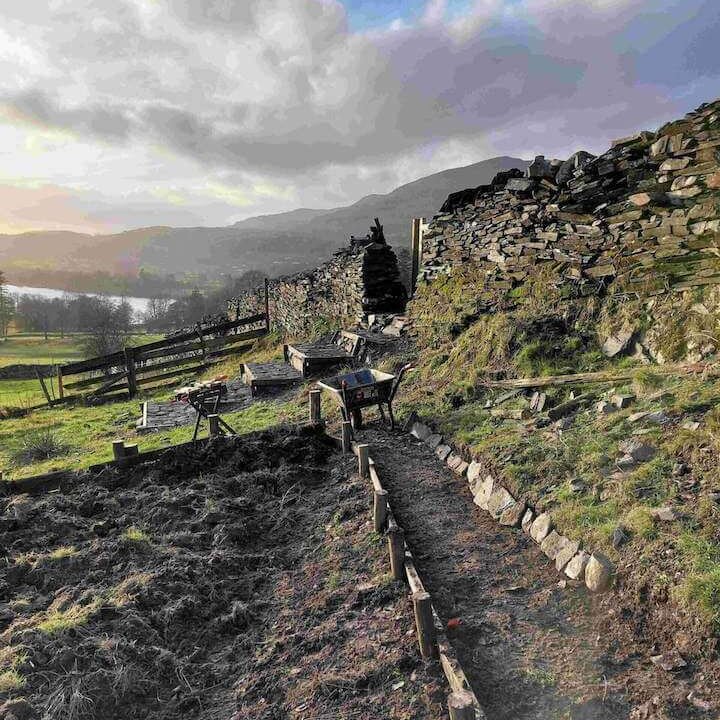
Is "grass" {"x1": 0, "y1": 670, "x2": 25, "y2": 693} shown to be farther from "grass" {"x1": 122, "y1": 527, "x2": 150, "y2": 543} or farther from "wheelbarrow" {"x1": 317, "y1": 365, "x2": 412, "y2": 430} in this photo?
"wheelbarrow" {"x1": 317, "y1": 365, "x2": 412, "y2": 430}

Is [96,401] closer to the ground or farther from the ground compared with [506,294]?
closer to the ground

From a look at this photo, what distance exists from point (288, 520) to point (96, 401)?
14835mm

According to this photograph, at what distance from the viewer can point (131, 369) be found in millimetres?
18219

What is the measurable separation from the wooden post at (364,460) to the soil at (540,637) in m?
1.40

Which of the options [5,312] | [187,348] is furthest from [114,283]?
[187,348]

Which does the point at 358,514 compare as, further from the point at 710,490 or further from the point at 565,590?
the point at 710,490

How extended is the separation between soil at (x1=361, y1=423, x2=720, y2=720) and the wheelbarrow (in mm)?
3313

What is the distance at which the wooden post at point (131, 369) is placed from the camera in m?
17.8

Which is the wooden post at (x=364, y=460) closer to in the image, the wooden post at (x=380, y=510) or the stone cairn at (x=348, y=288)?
the wooden post at (x=380, y=510)

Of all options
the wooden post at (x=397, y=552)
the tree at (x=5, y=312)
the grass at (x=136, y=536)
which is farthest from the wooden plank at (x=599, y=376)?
the tree at (x=5, y=312)

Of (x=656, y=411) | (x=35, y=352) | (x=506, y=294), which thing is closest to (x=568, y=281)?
(x=506, y=294)

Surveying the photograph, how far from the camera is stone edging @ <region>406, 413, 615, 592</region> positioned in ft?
13.4

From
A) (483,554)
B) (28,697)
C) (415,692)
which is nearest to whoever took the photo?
(415,692)

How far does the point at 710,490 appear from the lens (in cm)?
429
